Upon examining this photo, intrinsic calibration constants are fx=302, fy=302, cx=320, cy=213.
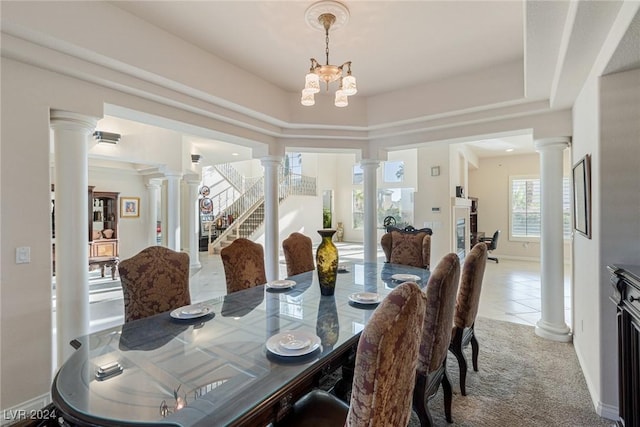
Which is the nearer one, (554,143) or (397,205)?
(554,143)

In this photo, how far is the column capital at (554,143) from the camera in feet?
10.5

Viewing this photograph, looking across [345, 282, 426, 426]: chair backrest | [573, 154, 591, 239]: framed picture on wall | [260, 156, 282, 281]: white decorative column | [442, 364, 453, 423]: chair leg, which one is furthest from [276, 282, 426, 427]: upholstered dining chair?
[260, 156, 282, 281]: white decorative column

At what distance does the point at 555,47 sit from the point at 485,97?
126 centimetres

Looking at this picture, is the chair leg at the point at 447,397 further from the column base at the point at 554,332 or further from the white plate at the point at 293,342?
the column base at the point at 554,332

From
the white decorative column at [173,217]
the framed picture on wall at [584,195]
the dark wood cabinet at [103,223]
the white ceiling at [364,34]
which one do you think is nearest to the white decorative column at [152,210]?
the dark wood cabinet at [103,223]

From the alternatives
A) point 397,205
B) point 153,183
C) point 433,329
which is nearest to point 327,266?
point 433,329

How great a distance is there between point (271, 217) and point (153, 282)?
2462mm

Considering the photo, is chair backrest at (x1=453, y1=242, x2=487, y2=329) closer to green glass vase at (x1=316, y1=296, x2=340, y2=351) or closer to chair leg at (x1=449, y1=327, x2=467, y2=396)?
chair leg at (x1=449, y1=327, x2=467, y2=396)

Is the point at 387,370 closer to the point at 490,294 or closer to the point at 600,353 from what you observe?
the point at 600,353

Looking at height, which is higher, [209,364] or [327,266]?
[327,266]

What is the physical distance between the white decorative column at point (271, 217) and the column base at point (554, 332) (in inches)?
129

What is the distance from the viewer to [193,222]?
25.6ft

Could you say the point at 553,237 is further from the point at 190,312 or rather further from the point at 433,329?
the point at 190,312

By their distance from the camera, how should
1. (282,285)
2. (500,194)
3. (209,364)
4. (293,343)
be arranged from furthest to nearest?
(500,194) < (282,285) < (293,343) < (209,364)
